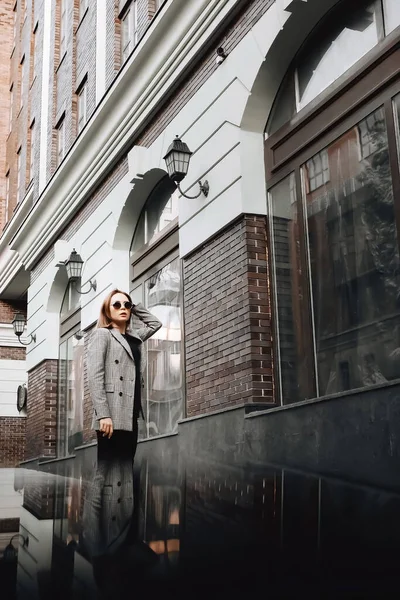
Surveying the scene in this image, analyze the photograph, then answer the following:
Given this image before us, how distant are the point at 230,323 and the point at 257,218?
132cm

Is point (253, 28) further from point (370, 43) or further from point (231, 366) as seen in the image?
point (231, 366)

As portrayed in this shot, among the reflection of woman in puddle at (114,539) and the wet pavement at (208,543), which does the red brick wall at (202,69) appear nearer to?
the reflection of woman in puddle at (114,539)

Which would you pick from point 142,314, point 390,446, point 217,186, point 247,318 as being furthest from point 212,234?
point 390,446

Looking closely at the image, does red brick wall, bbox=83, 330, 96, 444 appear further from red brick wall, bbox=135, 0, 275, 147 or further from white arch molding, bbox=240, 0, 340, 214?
white arch molding, bbox=240, 0, 340, 214

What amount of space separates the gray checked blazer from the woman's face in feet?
0.34

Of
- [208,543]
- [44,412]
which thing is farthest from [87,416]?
[208,543]

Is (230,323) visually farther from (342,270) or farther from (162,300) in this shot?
(162,300)

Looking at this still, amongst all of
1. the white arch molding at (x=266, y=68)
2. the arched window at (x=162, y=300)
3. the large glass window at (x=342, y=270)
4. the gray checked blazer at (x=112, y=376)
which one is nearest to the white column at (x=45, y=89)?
the arched window at (x=162, y=300)

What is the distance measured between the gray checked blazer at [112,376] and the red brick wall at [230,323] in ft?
7.70

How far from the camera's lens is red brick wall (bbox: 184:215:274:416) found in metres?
8.57

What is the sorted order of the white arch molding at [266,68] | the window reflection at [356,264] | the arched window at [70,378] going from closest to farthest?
1. the window reflection at [356,264]
2. the white arch molding at [266,68]
3. the arched window at [70,378]

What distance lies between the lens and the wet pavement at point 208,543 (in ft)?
7.08

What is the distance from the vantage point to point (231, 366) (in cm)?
891

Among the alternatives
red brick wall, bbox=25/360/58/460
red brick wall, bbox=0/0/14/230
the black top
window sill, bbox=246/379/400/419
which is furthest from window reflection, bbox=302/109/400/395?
red brick wall, bbox=0/0/14/230
